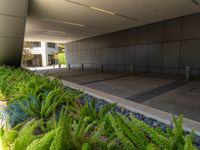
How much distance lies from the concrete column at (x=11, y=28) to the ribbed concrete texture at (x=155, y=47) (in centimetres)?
816

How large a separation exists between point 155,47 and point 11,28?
910 cm

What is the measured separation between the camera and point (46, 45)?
32.4 m

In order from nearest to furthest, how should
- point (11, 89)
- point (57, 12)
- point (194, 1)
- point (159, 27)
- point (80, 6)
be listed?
point (11, 89), point (194, 1), point (80, 6), point (57, 12), point (159, 27)

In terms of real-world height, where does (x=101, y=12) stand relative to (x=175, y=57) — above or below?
above

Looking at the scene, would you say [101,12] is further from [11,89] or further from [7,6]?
[11,89]

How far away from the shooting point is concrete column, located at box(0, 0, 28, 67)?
6.07 meters

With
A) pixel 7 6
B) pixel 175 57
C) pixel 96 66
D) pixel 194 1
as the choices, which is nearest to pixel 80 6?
pixel 7 6

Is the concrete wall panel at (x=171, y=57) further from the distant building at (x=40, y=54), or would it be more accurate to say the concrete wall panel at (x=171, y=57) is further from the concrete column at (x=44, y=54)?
the concrete column at (x=44, y=54)

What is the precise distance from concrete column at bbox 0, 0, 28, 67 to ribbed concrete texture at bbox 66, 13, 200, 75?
8162 millimetres

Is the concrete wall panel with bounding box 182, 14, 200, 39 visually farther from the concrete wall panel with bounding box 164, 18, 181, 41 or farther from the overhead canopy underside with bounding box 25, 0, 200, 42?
the overhead canopy underside with bounding box 25, 0, 200, 42

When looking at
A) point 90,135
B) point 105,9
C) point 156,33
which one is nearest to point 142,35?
point 156,33

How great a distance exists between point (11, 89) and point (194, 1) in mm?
7988

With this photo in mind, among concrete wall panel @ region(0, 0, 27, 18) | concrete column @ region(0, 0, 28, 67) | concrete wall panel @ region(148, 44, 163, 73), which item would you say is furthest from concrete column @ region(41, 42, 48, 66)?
concrete wall panel @ region(0, 0, 27, 18)

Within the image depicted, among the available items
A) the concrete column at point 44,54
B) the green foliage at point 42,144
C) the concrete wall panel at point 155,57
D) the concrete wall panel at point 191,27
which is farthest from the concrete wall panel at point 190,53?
the concrete column at point 44,54
